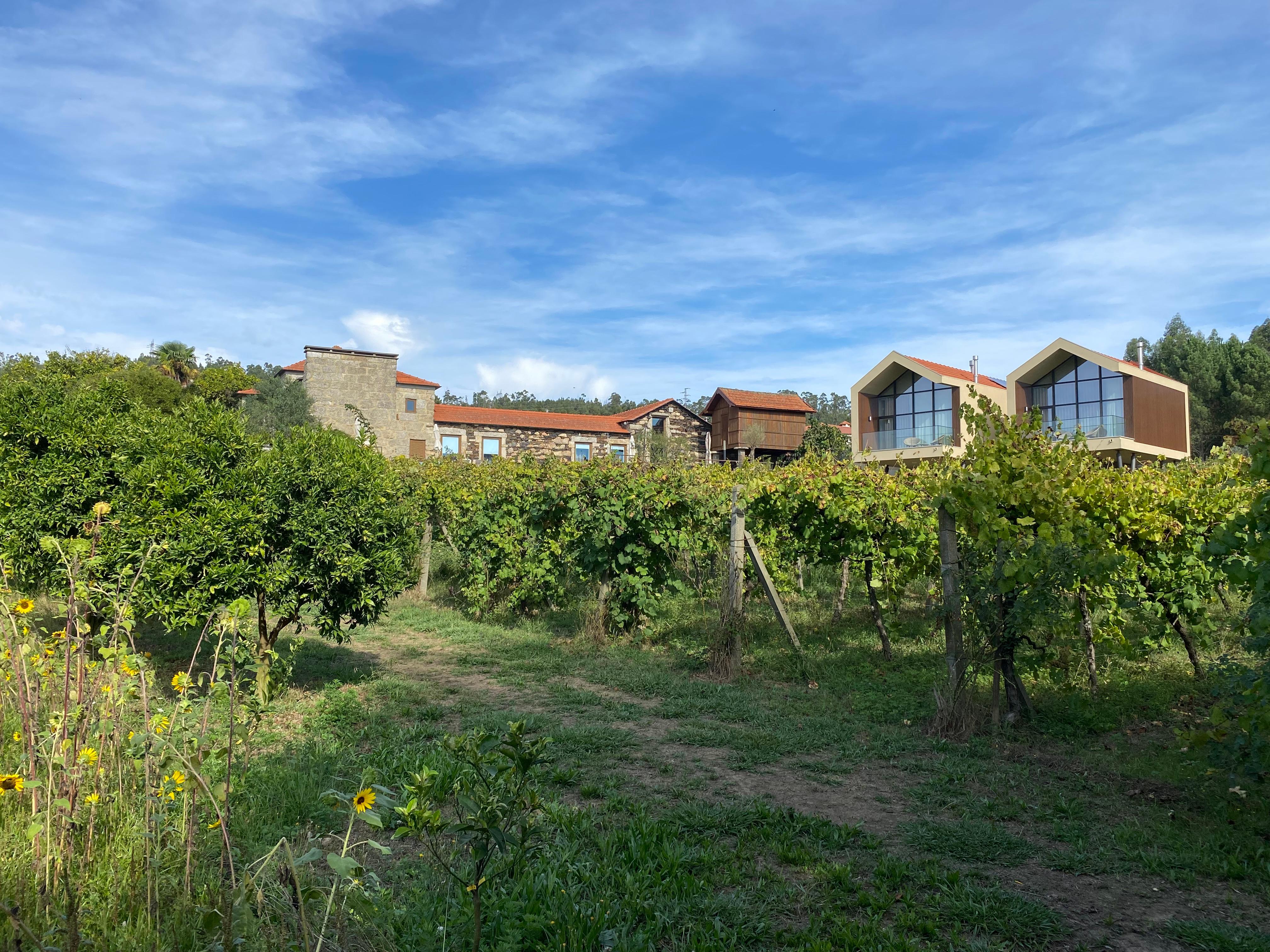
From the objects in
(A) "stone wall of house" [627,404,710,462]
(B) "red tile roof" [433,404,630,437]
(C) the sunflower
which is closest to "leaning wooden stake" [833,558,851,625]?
(C) the sunflower

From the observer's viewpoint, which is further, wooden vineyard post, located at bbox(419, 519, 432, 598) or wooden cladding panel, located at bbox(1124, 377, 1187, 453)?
wooden cladding panel, located at bbox(1124, 377, 1187, 453)

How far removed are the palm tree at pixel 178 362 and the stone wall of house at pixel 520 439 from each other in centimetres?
1334

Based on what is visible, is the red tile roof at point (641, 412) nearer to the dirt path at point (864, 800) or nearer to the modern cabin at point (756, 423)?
the modern cabin at point (756, 423)

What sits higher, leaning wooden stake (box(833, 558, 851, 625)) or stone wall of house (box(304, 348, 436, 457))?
stone wall of house (box(304, 348, 436, 457))

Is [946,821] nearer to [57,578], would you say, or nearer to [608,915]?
[608,915]

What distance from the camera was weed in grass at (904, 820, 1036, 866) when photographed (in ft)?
12.1

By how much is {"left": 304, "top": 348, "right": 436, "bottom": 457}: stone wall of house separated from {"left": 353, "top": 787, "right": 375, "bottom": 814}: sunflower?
38511 millimetres

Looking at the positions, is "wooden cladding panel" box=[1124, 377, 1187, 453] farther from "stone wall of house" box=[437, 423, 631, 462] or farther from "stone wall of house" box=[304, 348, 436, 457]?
"stone wall of house" box=[304, 348, 436, 457]

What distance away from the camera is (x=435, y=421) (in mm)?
41031

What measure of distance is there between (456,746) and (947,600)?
448cm

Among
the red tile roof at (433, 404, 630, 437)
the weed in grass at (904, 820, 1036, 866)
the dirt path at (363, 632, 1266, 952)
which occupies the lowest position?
the dirt path at (363, 632, 1266, 952)

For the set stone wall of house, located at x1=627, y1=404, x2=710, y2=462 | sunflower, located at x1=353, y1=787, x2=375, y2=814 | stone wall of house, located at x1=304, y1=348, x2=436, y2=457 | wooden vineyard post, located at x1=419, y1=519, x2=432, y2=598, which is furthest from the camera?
stone wall of house, located at x1=627, y1=404, x2=710, y2=462

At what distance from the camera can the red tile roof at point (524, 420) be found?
41.5m

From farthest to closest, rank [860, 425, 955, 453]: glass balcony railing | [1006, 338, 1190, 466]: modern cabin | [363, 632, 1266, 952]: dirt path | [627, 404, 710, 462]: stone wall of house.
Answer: [627, 404, 710, 462]: stone wall of house
[860, 425, 955, 453]: glass balcony railing
[1006, 338, 1190, 466]: modern cabin
[363, 632, 1266, 952]: dirt path
